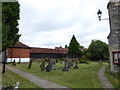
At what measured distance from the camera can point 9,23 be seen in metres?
12.7

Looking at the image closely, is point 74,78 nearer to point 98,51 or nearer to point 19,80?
point 19,80

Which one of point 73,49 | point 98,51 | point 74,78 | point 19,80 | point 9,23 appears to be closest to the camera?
point 19,80

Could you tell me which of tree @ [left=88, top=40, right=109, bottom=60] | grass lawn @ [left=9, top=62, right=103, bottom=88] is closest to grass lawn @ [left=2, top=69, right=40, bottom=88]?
grass lawn @ [left=9, top=62, right=103, bottom=88]

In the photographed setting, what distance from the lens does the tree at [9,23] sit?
10.8 m

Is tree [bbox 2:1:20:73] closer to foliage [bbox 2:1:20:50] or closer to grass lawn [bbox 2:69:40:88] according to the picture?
foliage [bbox 2:1:20:50]

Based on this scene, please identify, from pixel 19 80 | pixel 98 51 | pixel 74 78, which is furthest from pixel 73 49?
pixel 19 80

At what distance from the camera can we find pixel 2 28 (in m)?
10.3

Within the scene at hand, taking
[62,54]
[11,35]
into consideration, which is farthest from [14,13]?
[62,54]

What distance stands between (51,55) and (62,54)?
22.8 feet

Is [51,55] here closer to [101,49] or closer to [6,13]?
[101,49]

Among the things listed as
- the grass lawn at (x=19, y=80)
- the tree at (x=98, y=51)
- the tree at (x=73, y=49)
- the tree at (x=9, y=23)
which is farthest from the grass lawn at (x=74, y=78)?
the tree at (x=73, y=49)

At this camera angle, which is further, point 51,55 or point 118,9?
point 51,55

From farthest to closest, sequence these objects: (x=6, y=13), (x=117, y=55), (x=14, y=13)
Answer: (x=117, y=55)
(x=14, y=13)
(x=6, y=13)

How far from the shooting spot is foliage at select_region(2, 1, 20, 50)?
1078 centimetres
